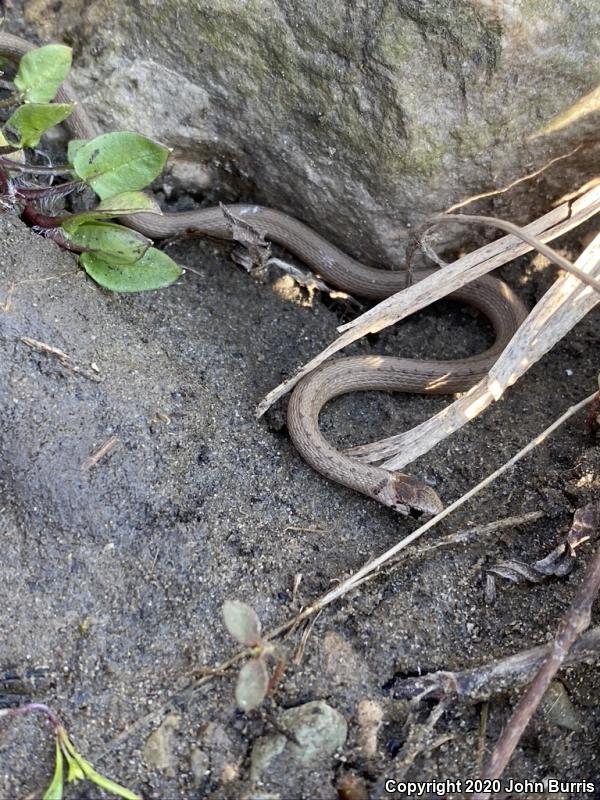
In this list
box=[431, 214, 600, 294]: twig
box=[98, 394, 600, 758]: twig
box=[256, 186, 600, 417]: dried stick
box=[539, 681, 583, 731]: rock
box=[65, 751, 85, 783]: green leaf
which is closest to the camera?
box=[65, 751, 85, 783]: green leaf

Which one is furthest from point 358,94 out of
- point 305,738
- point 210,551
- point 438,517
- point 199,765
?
point 199,765

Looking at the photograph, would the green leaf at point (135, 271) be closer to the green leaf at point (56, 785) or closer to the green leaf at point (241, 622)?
the green leaf at point (241, 622)

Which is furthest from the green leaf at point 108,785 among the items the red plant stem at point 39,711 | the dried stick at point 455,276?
the dried stick at point 455,276

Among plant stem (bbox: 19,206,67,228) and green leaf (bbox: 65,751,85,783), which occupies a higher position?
plant stem (bbox: 19,206,67,228)

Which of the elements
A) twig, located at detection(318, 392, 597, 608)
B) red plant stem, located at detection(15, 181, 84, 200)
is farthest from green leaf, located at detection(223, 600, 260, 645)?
red plant stem, located at detection(15, 181, 84, 200)

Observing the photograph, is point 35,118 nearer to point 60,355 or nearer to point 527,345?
point 60,355

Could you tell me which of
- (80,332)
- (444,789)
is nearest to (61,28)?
(80,332)

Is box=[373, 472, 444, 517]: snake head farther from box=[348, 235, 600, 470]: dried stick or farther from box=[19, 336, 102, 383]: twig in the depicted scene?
box=[19, 336, 102, 383]: twig

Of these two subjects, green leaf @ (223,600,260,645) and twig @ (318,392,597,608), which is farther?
twig @ (318,392,597,608)
